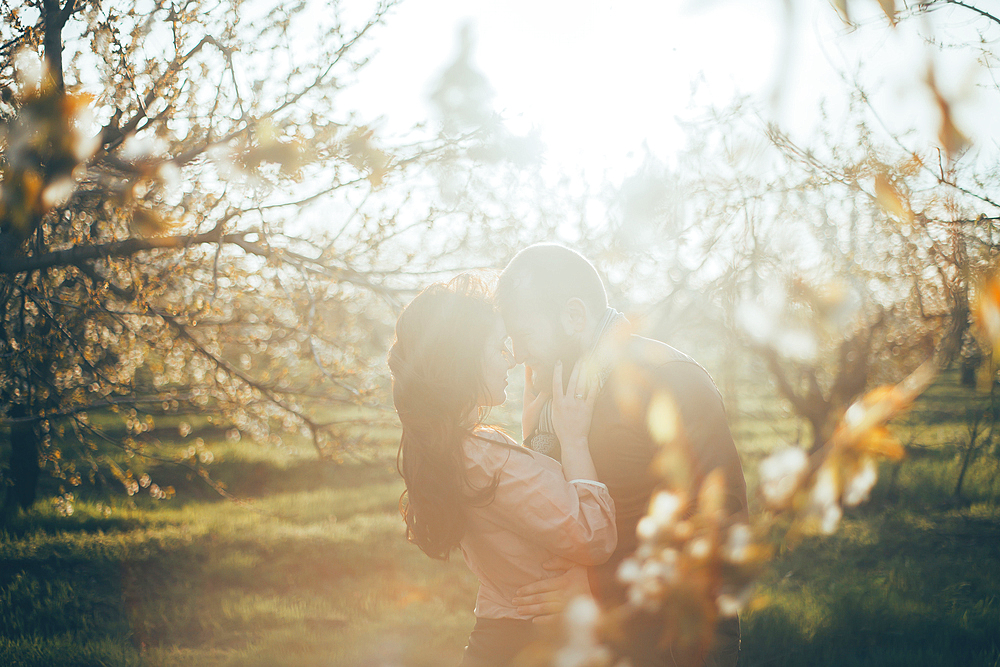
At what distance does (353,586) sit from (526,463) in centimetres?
461

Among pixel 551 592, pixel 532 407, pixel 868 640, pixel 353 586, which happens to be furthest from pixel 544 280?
pixel 353 586

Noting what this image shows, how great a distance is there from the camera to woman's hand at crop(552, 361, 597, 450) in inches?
83.2

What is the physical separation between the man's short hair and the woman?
0.75 ft

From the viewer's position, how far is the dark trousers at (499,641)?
2.04 meters

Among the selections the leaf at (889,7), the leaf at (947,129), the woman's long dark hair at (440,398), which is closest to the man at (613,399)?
the woman's long dark hair at (440,398)

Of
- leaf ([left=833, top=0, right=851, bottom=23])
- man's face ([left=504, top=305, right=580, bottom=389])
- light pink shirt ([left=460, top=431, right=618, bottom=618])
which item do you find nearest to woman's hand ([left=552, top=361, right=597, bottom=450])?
light pink shirt ([left=460, top=431, right=618, bottom=618])

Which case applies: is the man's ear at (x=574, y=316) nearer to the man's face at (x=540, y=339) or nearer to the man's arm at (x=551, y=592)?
the man's face at (x=540, y=339)

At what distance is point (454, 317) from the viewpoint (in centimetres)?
211

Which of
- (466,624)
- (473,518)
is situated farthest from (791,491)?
(466,624)

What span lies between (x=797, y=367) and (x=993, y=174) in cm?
461

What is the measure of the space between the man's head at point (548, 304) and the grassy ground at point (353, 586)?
4.89 ft

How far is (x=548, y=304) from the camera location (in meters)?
2.46

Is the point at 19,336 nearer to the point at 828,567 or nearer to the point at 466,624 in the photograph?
the point at 466,624

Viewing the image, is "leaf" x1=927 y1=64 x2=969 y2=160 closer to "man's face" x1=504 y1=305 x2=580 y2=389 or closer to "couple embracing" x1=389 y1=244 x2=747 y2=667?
"couple embracing" x1=389 y1=244 x2=747 y2=667
